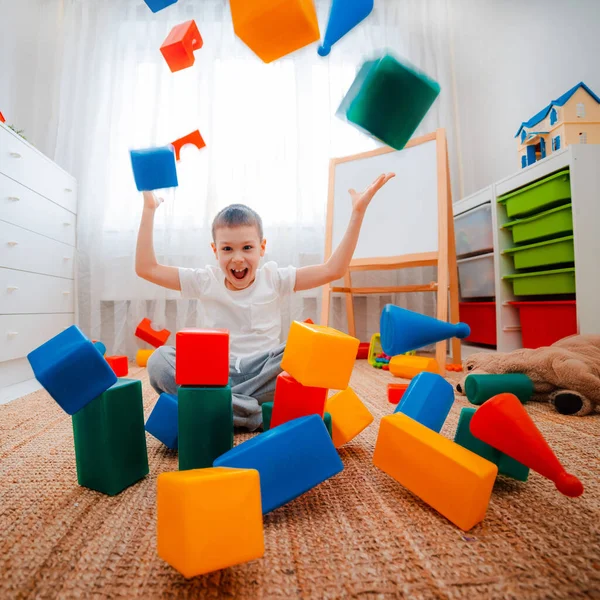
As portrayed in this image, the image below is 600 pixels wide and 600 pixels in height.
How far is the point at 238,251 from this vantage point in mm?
943

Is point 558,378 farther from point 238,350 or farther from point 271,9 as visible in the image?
point 271,9

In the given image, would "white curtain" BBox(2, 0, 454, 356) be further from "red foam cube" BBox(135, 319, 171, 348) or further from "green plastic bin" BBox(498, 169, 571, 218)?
"green plastic bin" BBox(498, 169, 571, 218)

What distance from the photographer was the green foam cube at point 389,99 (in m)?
0.62

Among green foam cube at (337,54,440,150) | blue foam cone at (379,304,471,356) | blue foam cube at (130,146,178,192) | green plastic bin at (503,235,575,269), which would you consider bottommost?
blue foam cone at (379,304,471,356)

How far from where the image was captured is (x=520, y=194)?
1685 mm

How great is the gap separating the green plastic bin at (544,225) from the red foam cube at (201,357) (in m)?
1.34

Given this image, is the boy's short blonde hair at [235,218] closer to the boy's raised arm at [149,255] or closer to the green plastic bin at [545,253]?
the boy's raised arm at [149,255]

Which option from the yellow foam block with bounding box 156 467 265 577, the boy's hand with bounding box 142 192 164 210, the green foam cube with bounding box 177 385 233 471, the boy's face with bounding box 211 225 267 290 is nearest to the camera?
the yellow foam block with bounding box 156 467 265 577

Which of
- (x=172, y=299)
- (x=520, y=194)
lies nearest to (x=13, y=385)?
(x=172, y=299)

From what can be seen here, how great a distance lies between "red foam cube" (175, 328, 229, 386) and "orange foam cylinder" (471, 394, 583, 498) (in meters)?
0.31

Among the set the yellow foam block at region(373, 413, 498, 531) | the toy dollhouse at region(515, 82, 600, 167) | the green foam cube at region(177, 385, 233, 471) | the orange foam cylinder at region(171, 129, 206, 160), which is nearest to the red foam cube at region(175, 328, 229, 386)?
the green foam cube at region(177, 385, 233, 471)

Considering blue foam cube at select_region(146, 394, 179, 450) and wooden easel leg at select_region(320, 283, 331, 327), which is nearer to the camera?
blue foam cube at select_region(146, 394, 179, 450)

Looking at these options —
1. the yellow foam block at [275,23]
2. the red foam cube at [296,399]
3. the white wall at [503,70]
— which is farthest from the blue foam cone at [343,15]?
the white wall at [503,70]

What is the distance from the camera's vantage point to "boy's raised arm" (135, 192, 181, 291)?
818 mm
